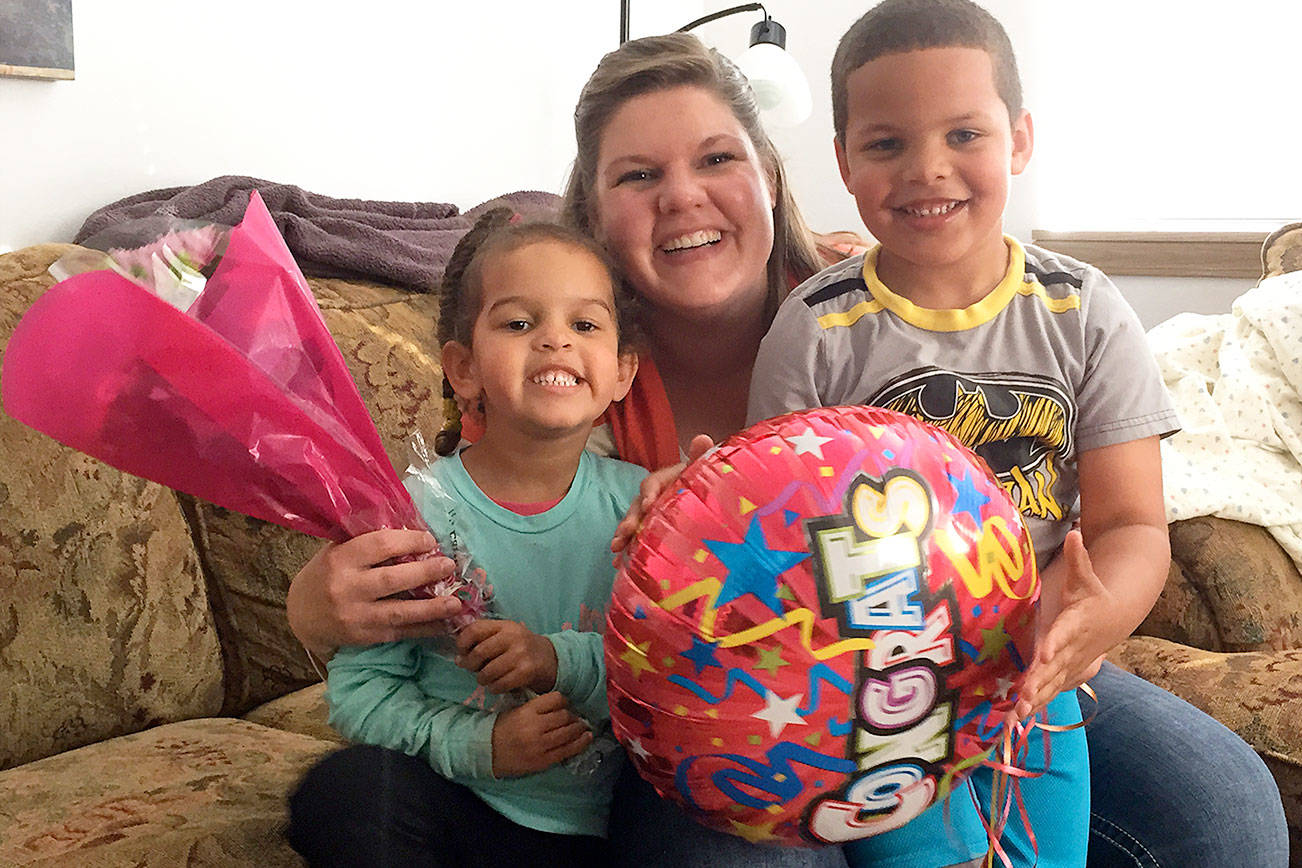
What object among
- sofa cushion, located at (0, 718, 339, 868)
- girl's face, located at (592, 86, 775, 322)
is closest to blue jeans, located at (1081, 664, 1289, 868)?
girl's face, located at (592, 86, 775, 322)

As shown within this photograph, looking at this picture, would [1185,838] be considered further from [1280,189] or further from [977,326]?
[1280,189]

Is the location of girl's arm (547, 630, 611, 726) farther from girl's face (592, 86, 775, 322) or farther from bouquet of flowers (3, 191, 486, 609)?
girl's face (592, 86, 775, 322)

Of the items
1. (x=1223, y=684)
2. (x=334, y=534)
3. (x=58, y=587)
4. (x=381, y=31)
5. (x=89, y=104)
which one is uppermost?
(x=381, y=31)

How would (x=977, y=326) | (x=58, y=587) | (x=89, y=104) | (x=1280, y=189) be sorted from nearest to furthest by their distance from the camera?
(x=977, y=326) < (x=58, y=587) < (x=89, y=104) < (x=1280, y=189)

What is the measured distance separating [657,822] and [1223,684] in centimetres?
89

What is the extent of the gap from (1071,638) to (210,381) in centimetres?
66

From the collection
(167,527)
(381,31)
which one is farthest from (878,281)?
(381,31)

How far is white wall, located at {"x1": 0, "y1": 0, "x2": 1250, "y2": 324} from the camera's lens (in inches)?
76.5

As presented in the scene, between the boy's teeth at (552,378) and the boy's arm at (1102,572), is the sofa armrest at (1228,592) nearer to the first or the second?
the boy's arm at (1102,572)

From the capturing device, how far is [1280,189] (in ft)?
10.5

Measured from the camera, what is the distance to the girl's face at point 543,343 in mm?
1090

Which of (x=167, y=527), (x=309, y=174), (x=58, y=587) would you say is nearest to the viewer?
(x=58, y=587)

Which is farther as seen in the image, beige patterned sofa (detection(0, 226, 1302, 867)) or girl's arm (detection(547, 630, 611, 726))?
beige patterned sofa (detection(0, 226, 1302, 867))

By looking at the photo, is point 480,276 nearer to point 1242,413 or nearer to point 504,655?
point 504,655
